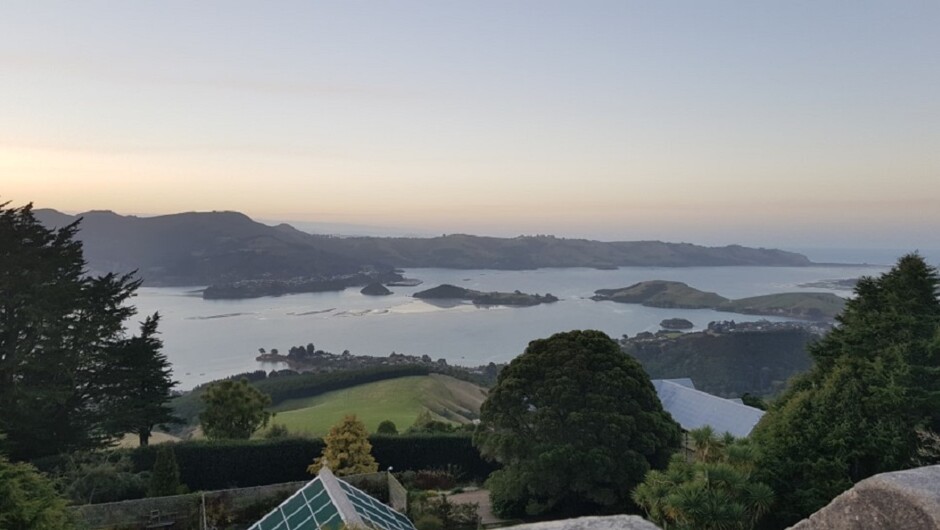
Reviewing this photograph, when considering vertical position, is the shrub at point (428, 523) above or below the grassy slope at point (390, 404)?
above

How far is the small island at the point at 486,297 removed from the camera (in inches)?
5556

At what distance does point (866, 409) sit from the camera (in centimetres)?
1128

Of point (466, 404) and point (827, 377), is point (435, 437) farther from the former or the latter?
point (466, 404)

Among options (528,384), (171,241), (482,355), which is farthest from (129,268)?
(528,384)

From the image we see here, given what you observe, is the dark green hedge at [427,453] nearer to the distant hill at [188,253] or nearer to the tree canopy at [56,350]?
the tree canopy at [56,350]

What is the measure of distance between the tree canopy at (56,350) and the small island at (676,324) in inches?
3616

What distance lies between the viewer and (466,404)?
46.2m

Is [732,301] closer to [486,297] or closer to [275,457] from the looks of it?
[486,297]

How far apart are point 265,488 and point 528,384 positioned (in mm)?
7925

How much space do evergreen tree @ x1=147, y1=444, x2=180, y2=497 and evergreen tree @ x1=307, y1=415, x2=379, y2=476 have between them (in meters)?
4.03

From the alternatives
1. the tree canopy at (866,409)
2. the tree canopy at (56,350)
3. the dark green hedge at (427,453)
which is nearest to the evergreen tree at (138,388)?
the tree canopy at (56,350)

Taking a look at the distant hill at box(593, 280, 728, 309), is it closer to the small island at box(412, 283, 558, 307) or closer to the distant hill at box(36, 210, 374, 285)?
the small island at box(412, 283, 558, 307)

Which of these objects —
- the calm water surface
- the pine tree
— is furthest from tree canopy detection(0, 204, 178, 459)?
the calm water surface

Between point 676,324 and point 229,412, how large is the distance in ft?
304
